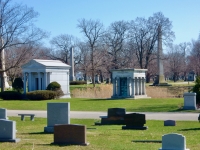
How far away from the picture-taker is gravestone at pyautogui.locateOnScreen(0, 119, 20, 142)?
44.4 feet

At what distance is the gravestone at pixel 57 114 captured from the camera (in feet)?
56.0

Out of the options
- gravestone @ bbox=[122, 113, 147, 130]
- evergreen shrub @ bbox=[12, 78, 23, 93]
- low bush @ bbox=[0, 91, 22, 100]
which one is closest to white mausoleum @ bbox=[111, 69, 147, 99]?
low bush @ bbox=[0, 91, 22, 100]

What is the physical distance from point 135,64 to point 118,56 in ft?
11.8

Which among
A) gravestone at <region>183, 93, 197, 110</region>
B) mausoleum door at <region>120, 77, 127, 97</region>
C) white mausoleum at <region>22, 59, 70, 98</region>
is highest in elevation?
white mausoleum at <region>22, 59, 70, 98</region>

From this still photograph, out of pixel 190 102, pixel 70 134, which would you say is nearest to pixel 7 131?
pixel 70 134

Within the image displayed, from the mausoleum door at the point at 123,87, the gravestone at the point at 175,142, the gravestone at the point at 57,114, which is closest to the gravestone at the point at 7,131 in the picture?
the gravestone at the point at 57,114

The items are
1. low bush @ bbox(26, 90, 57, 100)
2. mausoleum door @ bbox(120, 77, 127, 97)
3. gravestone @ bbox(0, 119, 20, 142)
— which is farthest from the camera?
mausoleum door @ bbox(120, 77, 127, 97)

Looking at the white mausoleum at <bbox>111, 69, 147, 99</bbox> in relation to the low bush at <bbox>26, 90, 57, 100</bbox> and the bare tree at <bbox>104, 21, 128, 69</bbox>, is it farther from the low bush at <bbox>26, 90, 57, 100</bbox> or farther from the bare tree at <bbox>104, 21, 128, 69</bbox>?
the bare tree at <bbox>104, 21, 128, 69</bbox>

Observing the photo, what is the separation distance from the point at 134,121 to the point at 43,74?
28.1m

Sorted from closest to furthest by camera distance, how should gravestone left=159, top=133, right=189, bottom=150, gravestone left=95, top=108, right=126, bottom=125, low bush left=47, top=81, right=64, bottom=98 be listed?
1. gravestone left=159, top=133, right=189, bottom=150
2. gravestone left=95, top=108, right=126, bottom=125
3. low bush left=47, top=81, right=64, bottom=98

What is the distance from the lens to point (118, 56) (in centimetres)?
8069

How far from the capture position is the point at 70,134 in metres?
13.1

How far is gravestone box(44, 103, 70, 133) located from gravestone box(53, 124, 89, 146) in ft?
12.6

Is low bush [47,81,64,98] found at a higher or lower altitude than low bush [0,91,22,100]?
higher
